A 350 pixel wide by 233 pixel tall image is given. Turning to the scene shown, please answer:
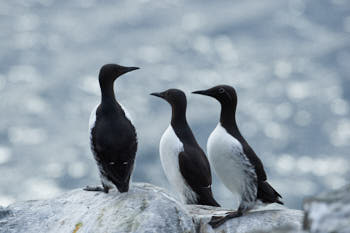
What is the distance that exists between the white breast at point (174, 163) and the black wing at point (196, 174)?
73 mm

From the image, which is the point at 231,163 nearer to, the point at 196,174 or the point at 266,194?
the point at 266,194

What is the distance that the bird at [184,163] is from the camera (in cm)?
831

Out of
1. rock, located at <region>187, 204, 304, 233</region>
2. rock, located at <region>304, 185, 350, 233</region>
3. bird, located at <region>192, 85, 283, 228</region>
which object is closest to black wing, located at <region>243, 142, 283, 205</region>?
bird, located at <region>192, 85, 283, 228</region>

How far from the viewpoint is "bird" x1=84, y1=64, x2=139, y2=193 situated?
22.6 feet

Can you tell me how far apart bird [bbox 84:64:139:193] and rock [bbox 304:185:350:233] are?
3742mm

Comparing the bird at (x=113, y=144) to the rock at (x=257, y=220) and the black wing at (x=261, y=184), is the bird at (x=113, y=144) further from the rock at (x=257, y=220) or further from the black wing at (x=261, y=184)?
the black wing at (x=261, y=184)

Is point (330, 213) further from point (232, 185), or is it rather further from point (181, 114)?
point (181, 114)

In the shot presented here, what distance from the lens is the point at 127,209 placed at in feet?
21.0

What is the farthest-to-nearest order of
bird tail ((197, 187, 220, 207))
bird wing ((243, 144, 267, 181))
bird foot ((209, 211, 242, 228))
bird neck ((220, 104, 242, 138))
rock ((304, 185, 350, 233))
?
bird tail ((197, 187, 220, 207))
bird neck ((220, 104, 242, 138))
bird wing ((243, 144, 267, 181))
bird foot ((209, 211, 242, 228))
rock ((304, 185, 350, 233))

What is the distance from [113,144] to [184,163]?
1640 mm

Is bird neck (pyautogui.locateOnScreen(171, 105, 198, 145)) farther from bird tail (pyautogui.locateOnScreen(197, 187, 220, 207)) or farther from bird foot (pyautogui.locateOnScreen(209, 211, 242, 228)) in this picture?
bird foot (pyautogui.locateOnScreen(209, 211, 242, 228))

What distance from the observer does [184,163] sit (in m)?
8.27

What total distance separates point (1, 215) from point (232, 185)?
2.65 m

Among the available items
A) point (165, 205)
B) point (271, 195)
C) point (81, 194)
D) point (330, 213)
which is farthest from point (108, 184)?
point (330, 213)
